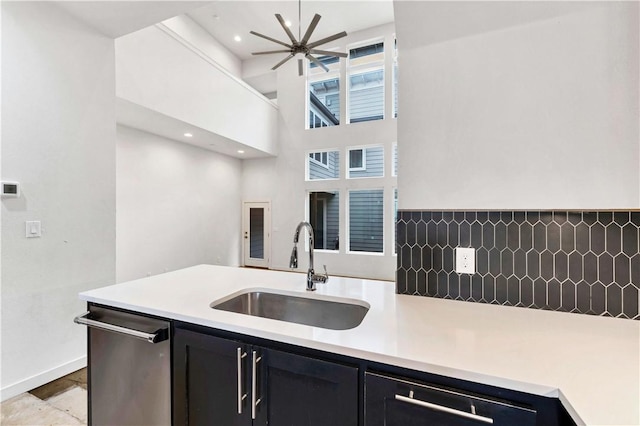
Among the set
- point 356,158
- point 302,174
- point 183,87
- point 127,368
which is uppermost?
point 183,87

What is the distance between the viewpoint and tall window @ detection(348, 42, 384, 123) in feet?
20.4

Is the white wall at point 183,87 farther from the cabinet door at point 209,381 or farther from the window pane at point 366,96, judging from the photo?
the cabinet door at point 209,381

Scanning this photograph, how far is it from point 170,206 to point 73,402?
143 inches

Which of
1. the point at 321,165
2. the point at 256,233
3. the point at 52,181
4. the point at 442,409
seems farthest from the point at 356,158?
the point at 442,409

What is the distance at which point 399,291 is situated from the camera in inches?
58.5

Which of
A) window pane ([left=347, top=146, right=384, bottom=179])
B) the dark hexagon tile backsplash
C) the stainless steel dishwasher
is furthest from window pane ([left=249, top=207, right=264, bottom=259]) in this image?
the dark hexagon tile backsplash

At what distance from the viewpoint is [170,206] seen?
17.0 ft

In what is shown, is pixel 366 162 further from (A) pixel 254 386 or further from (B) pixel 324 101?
(A) pixel 254 386

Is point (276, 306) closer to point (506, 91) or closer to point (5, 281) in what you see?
point (506, 91)

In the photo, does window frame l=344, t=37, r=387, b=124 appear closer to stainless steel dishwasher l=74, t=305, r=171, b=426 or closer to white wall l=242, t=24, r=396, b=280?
white wall l=242, t=24, r=396, b=280

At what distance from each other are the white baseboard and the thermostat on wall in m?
1.33

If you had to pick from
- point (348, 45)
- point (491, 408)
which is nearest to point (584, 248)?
point (491, 408)

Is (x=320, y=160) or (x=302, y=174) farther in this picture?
(x=320, y=160)

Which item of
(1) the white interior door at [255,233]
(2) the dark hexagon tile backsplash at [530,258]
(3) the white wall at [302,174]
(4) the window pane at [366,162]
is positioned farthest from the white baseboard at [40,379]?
(4) the window pane at [366,162]
